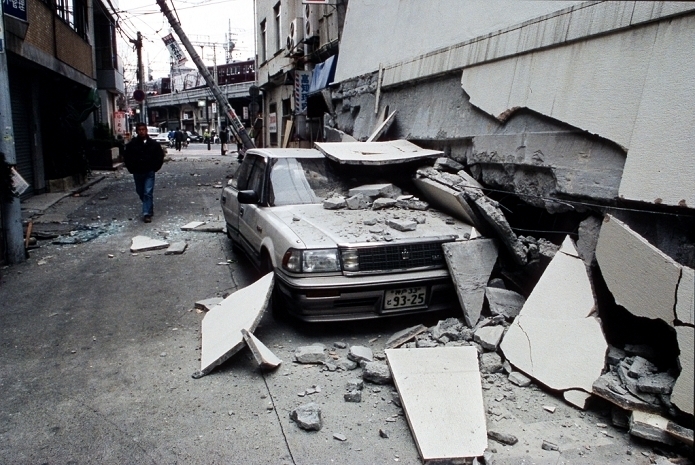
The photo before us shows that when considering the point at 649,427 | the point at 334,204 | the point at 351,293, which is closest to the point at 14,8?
the point at 334,204

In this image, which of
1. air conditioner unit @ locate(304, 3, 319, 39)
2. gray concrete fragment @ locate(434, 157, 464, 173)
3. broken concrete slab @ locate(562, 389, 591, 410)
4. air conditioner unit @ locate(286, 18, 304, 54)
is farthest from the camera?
air conditioner unit @ locate(286, 18, 304, 54)

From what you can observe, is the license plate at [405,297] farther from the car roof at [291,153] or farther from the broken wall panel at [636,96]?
the car roof at [291,153]

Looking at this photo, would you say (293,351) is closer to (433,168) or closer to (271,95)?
(433,168)

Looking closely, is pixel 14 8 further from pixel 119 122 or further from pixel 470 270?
pixel 119 122

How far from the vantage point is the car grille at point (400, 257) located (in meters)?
3.95

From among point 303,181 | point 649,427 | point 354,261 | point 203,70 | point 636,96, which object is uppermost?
point 203,70

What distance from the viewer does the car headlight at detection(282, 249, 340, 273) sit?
12.8 ft

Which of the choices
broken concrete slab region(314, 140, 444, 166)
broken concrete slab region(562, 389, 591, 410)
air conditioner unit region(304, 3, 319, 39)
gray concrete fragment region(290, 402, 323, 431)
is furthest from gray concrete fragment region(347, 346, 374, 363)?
air conditioner unit region(304, 3, 319, 39)

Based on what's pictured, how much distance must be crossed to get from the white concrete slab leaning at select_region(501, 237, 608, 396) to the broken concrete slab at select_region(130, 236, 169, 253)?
5.51m

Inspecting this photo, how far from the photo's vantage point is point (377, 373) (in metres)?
3.39

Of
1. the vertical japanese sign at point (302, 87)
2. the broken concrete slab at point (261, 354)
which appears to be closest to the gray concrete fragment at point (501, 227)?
the broken concrete slab at point (261, 354)

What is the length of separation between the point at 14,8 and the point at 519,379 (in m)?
8.63

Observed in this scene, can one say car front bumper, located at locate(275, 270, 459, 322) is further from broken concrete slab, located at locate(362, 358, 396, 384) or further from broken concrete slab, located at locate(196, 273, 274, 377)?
broken concrete slab, located at locate(362, 358, 396, 384)

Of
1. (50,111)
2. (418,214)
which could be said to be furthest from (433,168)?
(50,111)
